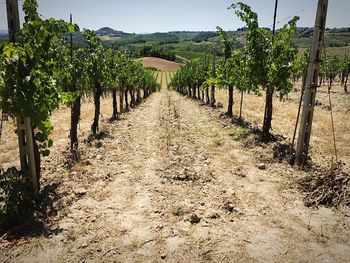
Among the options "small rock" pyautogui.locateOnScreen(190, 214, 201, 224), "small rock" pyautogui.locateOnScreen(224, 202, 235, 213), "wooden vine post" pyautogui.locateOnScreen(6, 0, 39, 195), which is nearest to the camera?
"small rock" pyautogui.locateOnScreen(190, 214, 201, 224)

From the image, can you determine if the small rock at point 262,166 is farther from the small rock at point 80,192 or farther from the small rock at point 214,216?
the small rock at point 80,192

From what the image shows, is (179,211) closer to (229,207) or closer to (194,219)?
(194,219)

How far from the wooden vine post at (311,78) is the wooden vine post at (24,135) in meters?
8.52

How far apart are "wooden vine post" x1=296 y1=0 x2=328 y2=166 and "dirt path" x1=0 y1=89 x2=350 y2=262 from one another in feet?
3.16

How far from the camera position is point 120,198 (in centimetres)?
846

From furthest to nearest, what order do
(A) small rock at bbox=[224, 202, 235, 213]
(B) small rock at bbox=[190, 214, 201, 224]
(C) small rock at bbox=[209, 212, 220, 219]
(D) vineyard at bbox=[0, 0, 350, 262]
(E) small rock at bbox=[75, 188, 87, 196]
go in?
1. (E) small rock at bbox=[75, 188, 87, 196]
2. (A) small rock at bbox=[224, 202, 235, 213]
3. (C) small rock at bbox=[209, 212, 220, 219]
4. (B) small rock at bbox=[190, 214, 201, 224]
5. (D) vineyard at bbox=[0, 0, 350, 262]

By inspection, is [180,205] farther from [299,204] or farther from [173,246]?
[299,204]

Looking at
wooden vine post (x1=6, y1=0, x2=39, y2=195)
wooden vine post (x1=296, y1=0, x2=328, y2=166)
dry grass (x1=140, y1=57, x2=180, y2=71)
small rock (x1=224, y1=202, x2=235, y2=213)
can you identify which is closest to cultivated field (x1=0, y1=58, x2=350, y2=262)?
small rock (x1=224, y1=202, x2=235, y2=213)

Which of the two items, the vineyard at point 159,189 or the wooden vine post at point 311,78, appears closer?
the vineyard at point 159,189

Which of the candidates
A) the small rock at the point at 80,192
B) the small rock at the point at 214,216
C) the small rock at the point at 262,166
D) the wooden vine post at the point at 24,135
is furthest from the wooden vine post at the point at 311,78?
the wooden vine post at the point at 24,135

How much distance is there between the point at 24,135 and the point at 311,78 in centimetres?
895

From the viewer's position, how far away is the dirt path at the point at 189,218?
602 centimetres

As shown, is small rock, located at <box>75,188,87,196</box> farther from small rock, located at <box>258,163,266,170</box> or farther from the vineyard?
small rock, located at <box>258,163,266,170</box>

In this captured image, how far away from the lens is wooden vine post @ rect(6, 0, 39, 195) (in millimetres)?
7219
